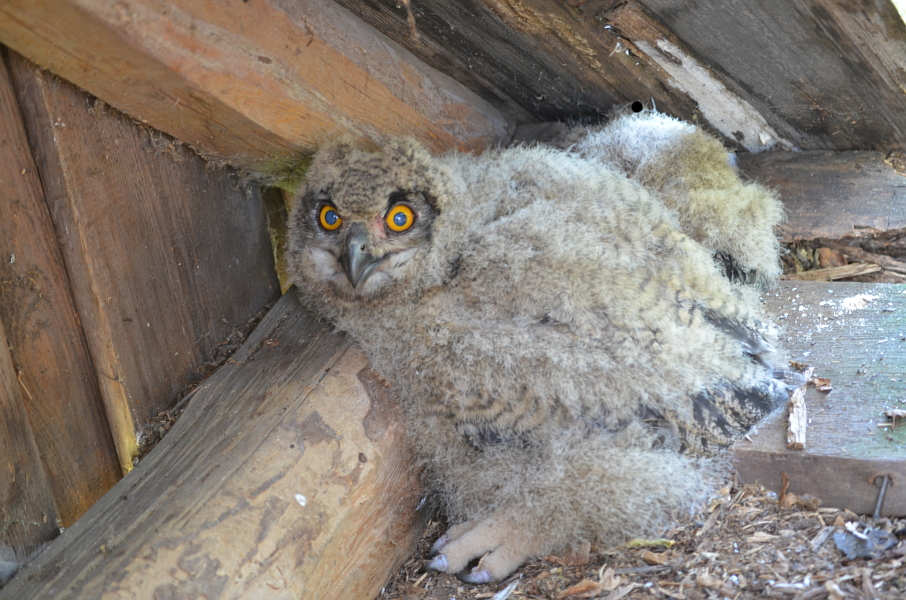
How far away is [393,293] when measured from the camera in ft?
8.02

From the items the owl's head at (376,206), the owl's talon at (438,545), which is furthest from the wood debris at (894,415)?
the owl's head at (376,206)

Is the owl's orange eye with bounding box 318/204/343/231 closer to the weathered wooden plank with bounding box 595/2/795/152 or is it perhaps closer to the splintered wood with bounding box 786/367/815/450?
the weathered wooden plank with bounding box 595/2/795/152

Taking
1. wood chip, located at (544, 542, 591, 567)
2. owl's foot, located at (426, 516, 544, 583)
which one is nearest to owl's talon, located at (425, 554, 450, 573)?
owl's foot, located at (426, 516, 544, 583)

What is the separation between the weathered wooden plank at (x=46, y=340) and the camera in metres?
2.06

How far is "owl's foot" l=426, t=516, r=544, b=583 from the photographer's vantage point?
2.18m

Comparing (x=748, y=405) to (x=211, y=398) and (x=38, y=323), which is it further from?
(x=38, y=323)

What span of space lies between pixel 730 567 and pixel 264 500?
1.27 meters

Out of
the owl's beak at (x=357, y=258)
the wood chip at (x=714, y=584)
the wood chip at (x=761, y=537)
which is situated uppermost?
the owl's beak at (x=357, y=258)

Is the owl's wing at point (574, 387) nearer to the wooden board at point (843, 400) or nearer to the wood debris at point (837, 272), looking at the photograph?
the wooden board at point (843, 400)

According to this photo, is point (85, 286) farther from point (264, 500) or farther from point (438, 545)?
point (438, 545)

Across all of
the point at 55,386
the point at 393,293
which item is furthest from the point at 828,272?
the point at 55,386

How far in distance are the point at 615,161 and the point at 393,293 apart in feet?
3.18

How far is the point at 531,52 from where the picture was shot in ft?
8.07

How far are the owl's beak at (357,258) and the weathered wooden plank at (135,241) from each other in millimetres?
605
